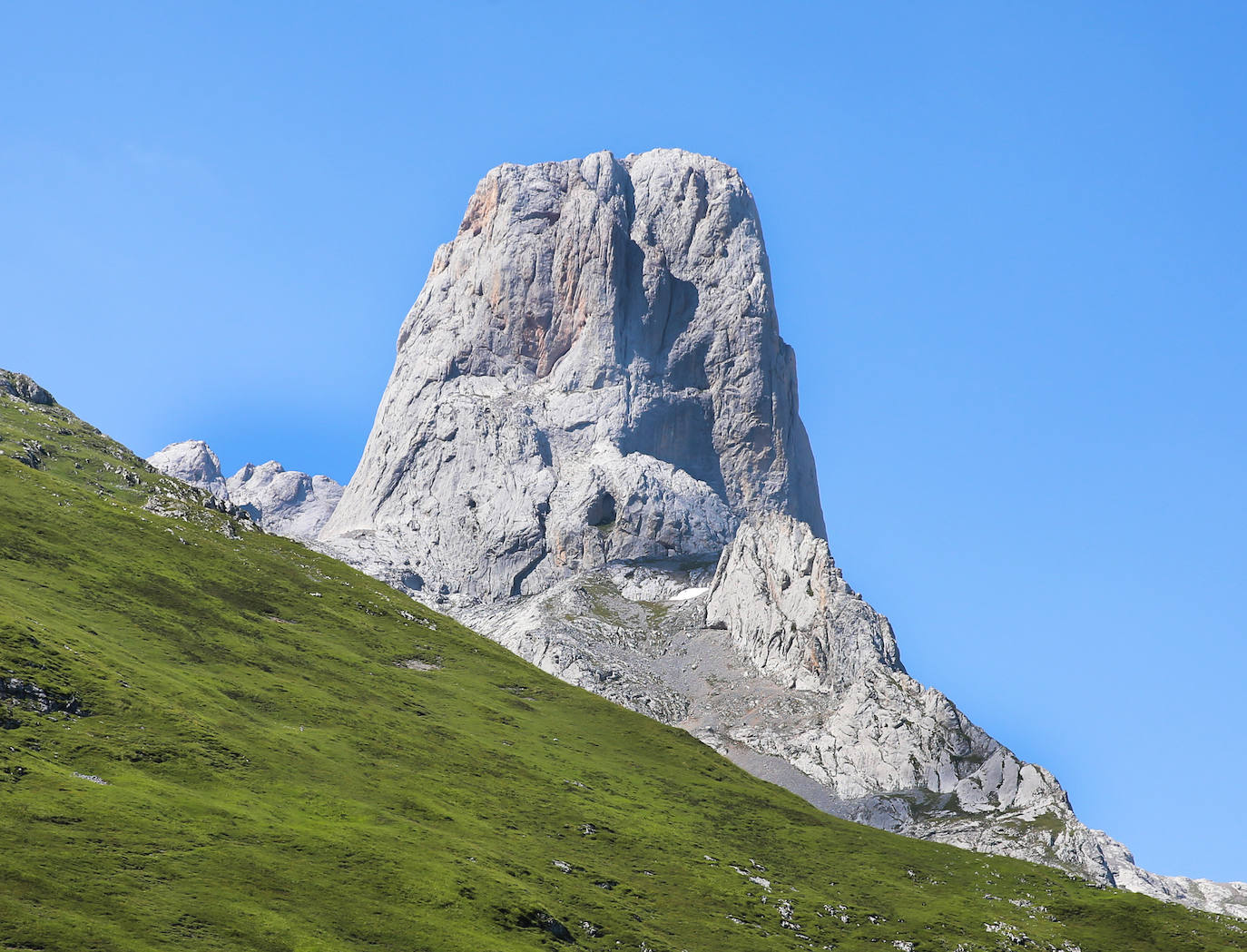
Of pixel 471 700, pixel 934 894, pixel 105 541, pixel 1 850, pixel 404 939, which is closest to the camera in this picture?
pixel 1 850

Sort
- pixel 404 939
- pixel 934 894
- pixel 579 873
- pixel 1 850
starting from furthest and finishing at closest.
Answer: pixel 934 894, pixel 579 873, pixel 404 939, pixel 1 850

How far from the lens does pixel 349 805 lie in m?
110

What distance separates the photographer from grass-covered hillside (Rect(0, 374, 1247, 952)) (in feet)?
274

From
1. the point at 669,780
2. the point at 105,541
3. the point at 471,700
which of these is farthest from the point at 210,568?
the point at 669,780

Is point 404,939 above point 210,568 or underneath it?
underneath

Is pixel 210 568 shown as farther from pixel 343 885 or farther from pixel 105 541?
pixel 343 885

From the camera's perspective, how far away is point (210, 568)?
573 ft

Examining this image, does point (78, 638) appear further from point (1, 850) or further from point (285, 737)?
point (1, 850)

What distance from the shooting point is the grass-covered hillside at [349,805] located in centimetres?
8338

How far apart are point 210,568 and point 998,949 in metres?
110

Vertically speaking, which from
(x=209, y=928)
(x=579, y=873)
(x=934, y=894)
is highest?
(x=934, y=894)

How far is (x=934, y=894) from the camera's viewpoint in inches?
5428

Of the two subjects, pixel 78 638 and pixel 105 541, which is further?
pixel 105 541

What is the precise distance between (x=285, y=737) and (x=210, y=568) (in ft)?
193
